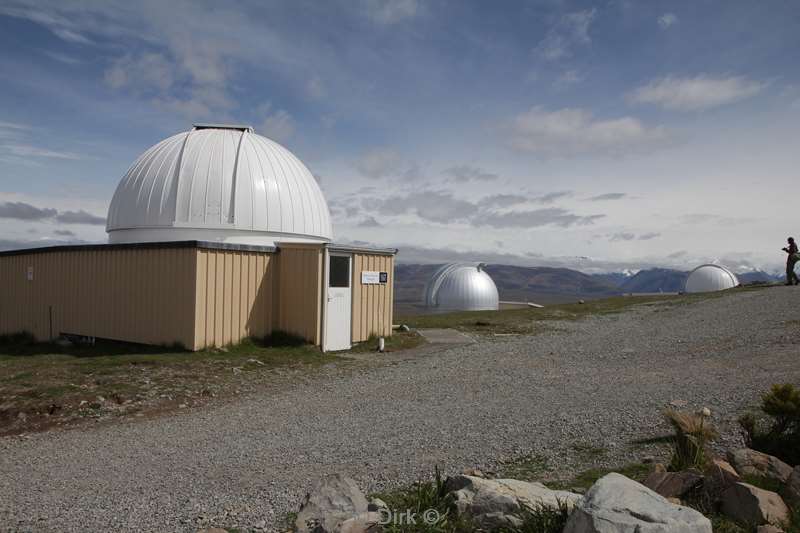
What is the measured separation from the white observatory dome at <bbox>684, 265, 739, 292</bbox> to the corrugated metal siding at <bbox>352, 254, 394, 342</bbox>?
109ft

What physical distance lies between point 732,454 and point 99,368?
36.9 ft

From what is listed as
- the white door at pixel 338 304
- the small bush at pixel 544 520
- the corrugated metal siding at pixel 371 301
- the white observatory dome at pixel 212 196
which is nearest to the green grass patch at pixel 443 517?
the small bush at pixel 544 520

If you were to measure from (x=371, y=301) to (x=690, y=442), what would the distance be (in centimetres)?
1180

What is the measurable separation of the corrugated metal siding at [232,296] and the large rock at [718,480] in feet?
37.9

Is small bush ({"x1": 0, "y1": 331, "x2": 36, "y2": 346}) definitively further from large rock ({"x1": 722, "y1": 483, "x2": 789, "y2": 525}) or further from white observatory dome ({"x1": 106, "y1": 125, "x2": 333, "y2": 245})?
large rock ({"x1": 722, "y1": 483, "x2": 789, "y2": 525})

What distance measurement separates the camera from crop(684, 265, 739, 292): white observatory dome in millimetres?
41450

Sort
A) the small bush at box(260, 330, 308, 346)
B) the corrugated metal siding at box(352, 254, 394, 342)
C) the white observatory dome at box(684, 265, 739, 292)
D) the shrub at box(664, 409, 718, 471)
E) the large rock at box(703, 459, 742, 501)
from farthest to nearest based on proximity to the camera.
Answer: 1. the white observatory dome at box(684, 265, 739, 292)
2. the corrugated metal siding at box(352, 254, 394, 342)
3. the small bush at box(260, 330, 308, 346)
4. the shrub at box(664, 409, 718, 471)
5. the large rock at box(703, 459, 742, 501)

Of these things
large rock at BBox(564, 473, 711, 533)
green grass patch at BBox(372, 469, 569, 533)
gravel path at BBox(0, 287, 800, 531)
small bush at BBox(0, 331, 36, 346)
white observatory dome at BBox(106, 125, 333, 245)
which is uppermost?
white observatory dome at BBox(106, 125, 333, 245)

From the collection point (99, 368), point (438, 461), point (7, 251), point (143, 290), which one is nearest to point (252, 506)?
point (438, 461)

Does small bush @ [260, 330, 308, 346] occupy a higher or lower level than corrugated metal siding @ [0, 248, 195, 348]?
lower

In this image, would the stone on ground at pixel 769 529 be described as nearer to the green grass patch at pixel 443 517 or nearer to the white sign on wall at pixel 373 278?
the green grass patch at pixel 443 517

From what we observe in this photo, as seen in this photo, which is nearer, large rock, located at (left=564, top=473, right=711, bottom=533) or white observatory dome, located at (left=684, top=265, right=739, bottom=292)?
large rock, located at (left=564, top=473, right=711, bottom=533)

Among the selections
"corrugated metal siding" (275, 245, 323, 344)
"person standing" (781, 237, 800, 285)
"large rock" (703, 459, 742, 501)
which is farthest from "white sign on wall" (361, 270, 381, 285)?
"person standing" (781, 237, 800, 285)

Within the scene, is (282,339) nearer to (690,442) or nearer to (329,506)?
(329,506)
